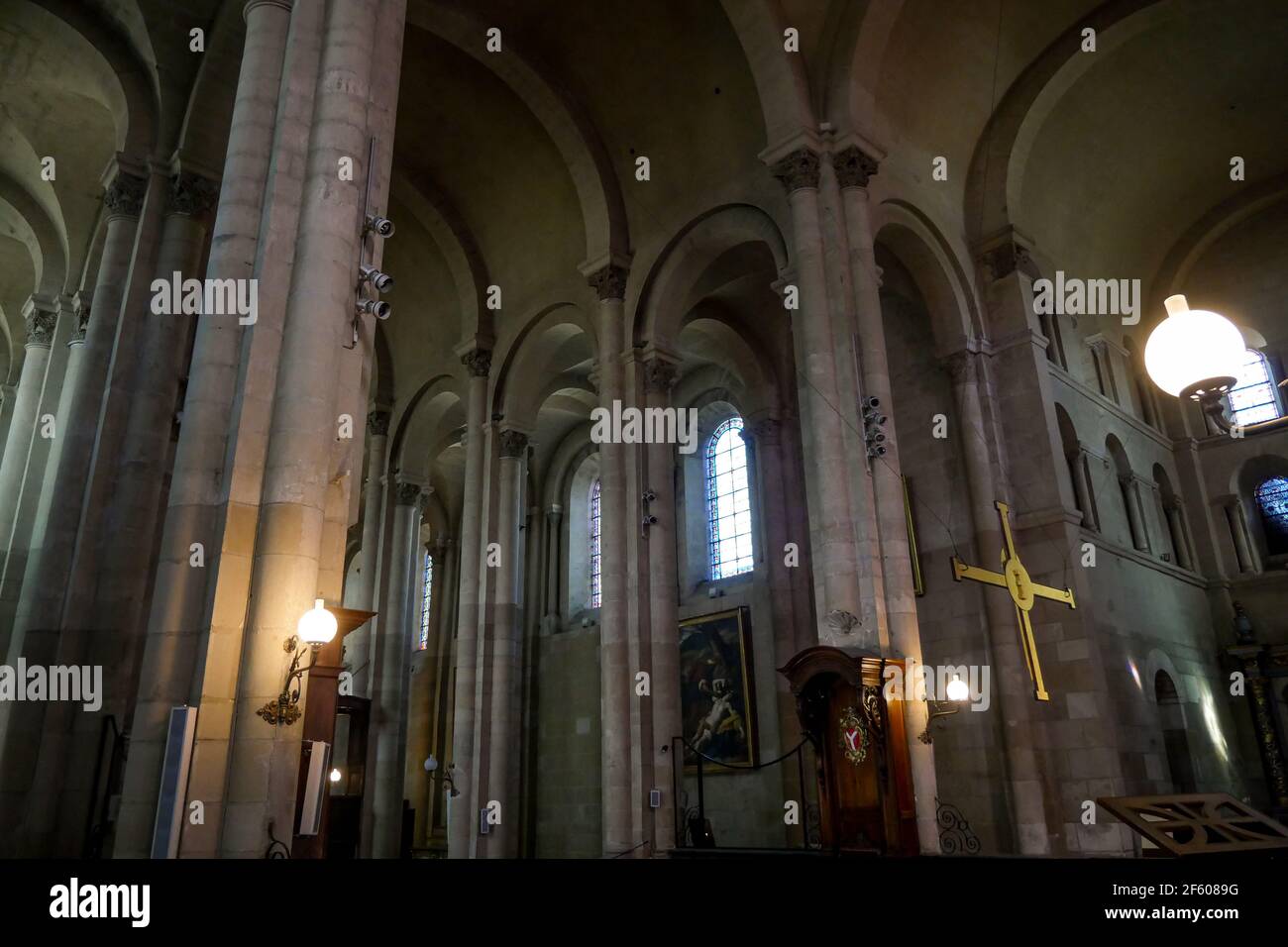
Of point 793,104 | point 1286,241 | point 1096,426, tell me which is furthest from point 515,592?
point 1286,241

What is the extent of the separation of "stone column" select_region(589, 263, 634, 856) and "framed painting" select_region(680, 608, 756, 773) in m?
4.46

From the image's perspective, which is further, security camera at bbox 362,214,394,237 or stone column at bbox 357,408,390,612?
stone column at bbox 357,408,390,612

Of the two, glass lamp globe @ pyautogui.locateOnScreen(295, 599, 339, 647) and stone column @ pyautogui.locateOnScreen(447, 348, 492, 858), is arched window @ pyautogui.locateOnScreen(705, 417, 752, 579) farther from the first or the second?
glass lamp globe @ pyautogui.locateOnScreen(295, 599, 339, 647)

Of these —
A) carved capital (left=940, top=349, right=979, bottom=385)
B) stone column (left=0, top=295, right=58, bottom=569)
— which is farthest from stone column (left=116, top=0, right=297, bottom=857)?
stone column (left=0, top=295, right=58, bottom=569)

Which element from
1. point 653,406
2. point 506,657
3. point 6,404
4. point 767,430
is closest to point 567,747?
point 506,657

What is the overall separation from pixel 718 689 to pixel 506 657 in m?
5.35

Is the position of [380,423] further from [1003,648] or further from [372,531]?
[1003,648]

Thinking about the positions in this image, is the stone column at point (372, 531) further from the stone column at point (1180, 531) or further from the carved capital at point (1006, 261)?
the stone column at point (1180, 531)

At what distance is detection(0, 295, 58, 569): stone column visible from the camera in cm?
1622

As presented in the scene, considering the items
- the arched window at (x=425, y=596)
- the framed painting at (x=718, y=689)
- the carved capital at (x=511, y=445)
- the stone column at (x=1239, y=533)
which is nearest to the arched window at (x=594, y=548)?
the framed painting at (x=718, y=689)

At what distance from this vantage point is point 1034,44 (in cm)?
1515

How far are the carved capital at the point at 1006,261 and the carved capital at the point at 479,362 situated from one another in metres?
10.2

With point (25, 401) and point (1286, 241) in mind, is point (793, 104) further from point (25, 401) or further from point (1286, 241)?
point (25, 401)

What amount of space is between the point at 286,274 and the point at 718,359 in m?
14.1
